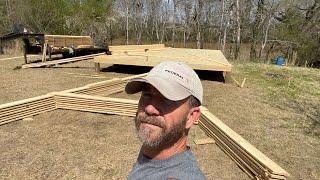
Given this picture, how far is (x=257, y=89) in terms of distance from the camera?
12.1m

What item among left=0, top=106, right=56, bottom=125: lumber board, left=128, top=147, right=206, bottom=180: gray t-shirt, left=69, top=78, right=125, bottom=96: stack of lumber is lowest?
left=0, top=106, right=56, bottom=125: lumber board

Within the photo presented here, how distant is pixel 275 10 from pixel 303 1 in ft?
12.1

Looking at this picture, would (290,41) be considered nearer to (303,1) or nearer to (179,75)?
(303,1)

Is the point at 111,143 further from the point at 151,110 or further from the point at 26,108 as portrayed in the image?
the point at 151,110

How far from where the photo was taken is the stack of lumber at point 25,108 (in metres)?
7.53

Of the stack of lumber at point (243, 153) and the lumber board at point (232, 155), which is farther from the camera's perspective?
the lumber board at point (232, 155)

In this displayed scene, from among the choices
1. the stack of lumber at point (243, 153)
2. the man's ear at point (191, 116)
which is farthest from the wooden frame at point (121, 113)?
the man's ear at point (191, 116)

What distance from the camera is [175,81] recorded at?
1.76m

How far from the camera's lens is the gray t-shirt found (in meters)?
1.75

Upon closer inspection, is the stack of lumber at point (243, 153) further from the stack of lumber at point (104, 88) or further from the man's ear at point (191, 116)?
the stack of lumber at point (104, 88)

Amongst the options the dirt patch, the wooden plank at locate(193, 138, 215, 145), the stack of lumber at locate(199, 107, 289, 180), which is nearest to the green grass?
the dirt patch

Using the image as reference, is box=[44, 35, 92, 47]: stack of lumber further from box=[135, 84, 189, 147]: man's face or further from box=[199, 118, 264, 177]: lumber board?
box=[135, 84, 189, 147]: man's face

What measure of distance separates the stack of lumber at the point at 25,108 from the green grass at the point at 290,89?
6.25 metres

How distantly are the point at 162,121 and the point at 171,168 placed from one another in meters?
0.27
